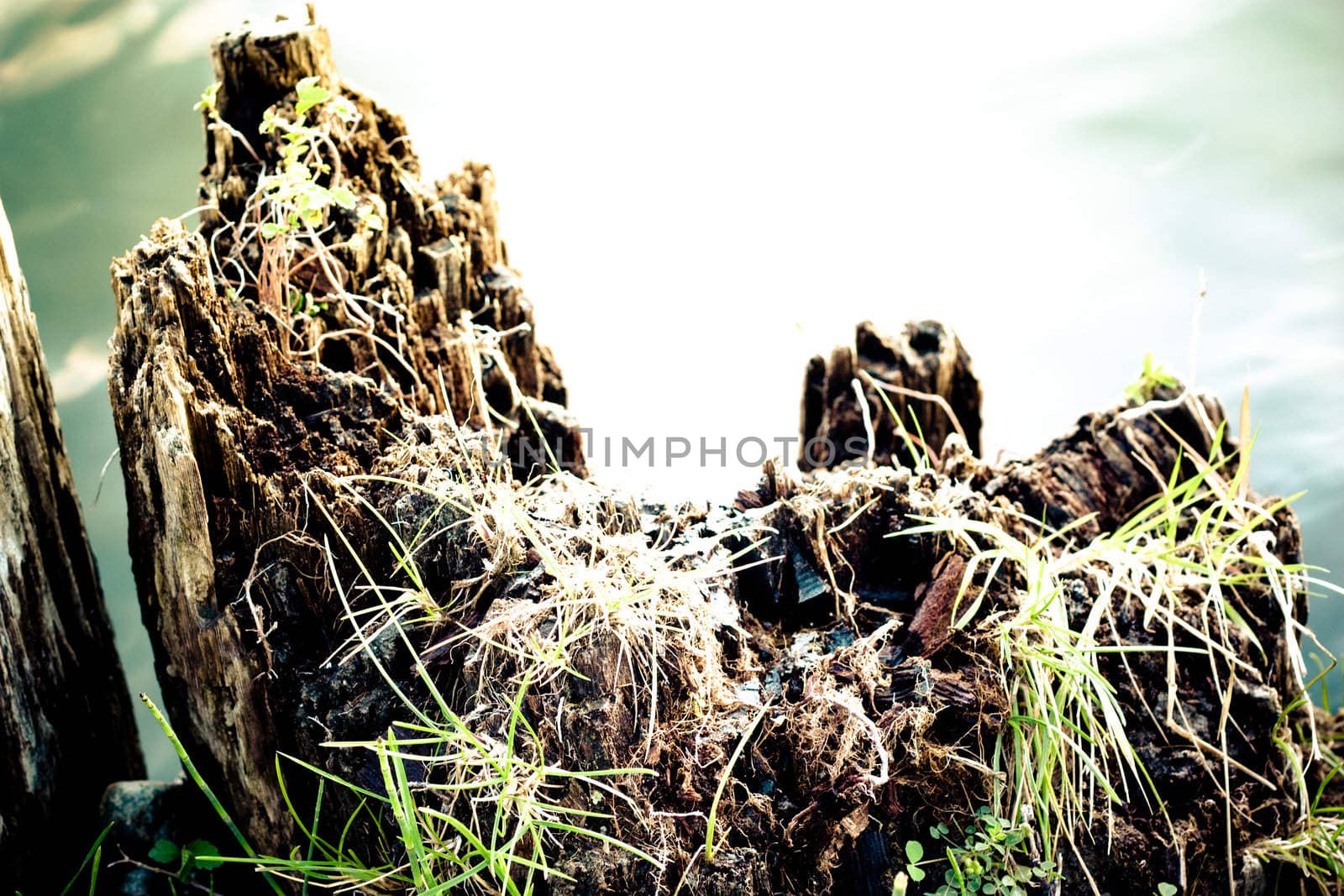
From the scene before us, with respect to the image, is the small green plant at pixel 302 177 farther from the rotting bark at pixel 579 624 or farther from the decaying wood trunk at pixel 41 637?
the decaying wood trunk at pixel 41 637

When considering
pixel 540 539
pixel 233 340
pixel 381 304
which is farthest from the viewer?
pixel 381 304

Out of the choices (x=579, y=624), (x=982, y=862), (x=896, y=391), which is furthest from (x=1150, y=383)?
(x=579, y=624)

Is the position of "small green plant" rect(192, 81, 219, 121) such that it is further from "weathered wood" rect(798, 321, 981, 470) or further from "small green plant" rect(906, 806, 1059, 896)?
"small green plant" rect(906, 806, 1059, 896)

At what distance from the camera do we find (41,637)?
1.81 m

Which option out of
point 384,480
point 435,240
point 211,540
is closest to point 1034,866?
point 384,480

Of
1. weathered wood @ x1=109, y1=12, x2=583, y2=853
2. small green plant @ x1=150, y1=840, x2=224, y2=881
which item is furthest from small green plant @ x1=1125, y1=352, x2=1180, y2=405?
small green plant @ x1=150, y1=840, x2=224, y2=881

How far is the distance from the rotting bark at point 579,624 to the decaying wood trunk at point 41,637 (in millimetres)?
Result: 260

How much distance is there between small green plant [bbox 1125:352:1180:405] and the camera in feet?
7.40

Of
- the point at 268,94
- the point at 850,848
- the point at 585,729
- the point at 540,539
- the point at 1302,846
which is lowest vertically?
the point at 1302,846

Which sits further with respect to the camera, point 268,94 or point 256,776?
point 268,94

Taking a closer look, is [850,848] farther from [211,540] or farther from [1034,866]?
[211,540]

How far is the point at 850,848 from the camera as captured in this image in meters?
1.48

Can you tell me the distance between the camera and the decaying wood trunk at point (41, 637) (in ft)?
5.65

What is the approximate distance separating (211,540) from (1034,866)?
152 centimetres
